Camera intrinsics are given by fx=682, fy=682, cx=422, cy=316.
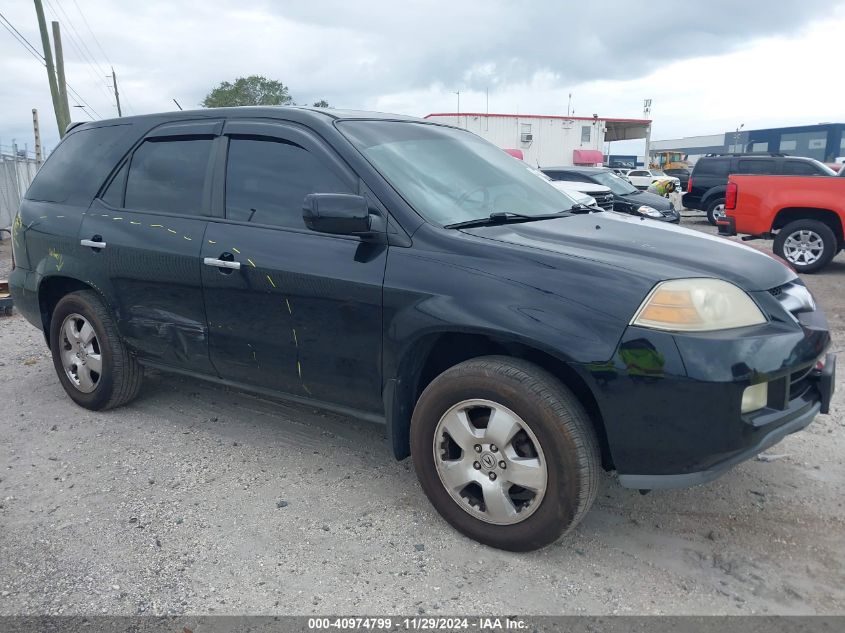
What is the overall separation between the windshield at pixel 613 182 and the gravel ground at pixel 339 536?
35.1 ft

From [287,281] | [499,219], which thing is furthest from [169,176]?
[499,219]

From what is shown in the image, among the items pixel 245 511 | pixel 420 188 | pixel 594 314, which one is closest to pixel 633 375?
pixel 594 314

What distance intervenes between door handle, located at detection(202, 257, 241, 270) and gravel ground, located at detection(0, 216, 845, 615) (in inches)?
43.0

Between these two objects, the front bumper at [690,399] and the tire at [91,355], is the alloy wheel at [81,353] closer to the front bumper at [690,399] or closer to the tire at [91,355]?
the tire at [91,355]

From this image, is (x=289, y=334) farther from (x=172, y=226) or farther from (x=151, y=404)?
(x=151, y=404)

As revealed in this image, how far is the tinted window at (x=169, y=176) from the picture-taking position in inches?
147

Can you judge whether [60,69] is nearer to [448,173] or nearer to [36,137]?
[36,137]

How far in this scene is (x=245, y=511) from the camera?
3.21m

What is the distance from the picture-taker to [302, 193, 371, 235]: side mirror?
113 inches

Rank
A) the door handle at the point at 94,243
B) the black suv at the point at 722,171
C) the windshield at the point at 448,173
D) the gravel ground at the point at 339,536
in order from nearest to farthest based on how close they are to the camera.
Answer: the gravel ground at the point at 339,536
the windshield at the point at 448,173
the door handle at the point at 94,243
the black suv at the point at 722,171

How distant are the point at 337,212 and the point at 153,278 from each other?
1500mm

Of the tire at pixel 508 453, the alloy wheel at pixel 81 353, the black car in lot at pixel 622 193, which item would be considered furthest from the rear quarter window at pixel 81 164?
the black car in lot at pixel 622 193

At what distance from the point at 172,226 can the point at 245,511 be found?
1598 mm

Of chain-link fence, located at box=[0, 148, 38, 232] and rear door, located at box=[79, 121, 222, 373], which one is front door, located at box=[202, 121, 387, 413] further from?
chain-link fence, located at box=[0, 148, 38, 232]
